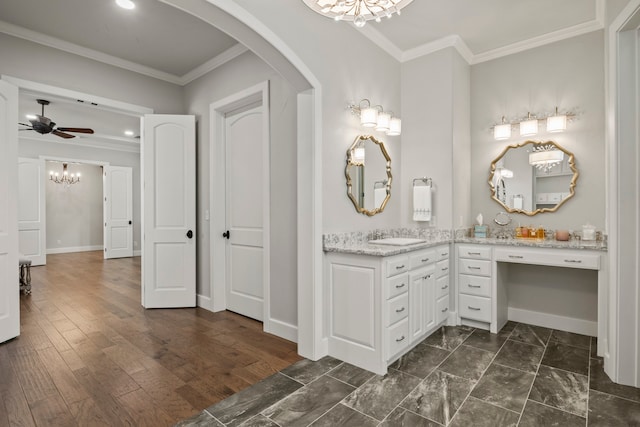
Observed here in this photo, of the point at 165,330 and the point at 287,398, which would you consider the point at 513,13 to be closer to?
the point at 287,398

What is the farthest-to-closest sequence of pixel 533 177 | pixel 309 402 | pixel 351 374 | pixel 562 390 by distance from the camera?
pixel 533 177
pixel 351 374
pixel 562 390
pixel 309 402

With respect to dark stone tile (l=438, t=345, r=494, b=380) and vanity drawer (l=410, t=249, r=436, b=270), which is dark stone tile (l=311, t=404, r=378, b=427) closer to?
dark stone tile (l=438, t=345, r=494, b=380)

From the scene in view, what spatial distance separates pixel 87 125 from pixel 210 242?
5.12 m

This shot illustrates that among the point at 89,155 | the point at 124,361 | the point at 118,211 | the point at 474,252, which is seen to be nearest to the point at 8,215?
the point at 124,361

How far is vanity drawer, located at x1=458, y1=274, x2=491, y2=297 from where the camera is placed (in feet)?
10.9

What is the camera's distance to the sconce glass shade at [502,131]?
360 cm

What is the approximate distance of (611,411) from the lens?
1.98 meters

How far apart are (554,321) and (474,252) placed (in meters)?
1.08

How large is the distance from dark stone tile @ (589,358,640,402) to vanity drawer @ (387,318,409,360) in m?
1.23

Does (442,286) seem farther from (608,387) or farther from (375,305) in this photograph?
(608,387)

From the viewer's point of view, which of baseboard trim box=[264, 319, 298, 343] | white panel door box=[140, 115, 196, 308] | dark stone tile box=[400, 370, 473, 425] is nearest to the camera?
dark stone tile box=[400, 370, 473, 425]

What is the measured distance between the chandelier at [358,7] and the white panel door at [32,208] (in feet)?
26.7

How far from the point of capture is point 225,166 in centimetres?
400

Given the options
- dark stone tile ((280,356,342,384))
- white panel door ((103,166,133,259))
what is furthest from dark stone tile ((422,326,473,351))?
white panel door ((103,166,133,259))
